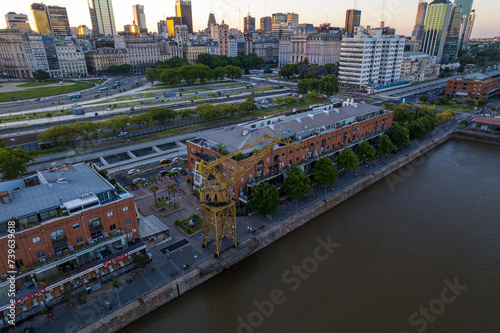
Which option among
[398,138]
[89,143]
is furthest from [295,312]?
[89,143]

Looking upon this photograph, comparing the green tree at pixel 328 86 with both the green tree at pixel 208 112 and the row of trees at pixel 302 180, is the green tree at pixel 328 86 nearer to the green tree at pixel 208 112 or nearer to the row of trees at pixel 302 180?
the green tree at pixel 208 112

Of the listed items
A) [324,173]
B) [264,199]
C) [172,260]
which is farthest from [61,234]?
[324,173]

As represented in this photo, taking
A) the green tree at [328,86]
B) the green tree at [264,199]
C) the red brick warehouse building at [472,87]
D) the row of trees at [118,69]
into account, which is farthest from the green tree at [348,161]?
the row of trees at [118,69]

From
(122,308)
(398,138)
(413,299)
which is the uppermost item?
(398,138)

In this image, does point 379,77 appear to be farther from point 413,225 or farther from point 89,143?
point 89,143

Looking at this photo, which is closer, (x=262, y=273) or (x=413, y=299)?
(x=413, y=299)

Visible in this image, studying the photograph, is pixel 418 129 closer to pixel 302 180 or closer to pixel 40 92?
pixel 302 180

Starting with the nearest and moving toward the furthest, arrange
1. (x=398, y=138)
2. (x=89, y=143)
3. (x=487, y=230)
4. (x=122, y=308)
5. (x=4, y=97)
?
(x=122, y=308), (x=487, y=230), (x=398, y=138), (x=89, y=143), (x=4, y=97)
